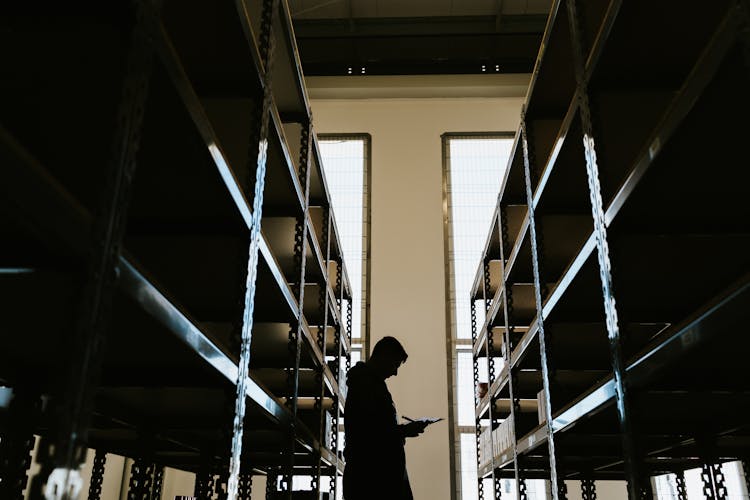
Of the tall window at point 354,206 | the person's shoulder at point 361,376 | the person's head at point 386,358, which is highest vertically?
the tall window at point 354,206

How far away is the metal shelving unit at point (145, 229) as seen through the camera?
1.03 metres

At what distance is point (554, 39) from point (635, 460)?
5.51 ft

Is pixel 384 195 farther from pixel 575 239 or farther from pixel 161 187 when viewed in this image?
pixel 161 187

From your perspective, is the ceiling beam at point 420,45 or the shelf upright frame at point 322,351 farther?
the ceiling beam at point 420,45

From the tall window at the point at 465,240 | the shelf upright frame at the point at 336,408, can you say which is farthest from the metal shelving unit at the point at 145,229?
the tall window at the point at 465,240

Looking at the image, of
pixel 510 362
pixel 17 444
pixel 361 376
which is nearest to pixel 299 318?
pixel 361 376

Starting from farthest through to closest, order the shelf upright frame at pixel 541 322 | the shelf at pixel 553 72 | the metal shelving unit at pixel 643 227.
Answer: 1. the shelf upright frame at pixel 541 322
2. the shelf at pixel 553 72
3. the metal shelving unit at pixel 643 227

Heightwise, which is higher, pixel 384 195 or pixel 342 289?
pixel 384 195

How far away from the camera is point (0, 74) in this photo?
1456 millimetres

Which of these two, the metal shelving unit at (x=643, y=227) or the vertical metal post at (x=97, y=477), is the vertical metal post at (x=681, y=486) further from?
the vertical metal post at (x=97, y=477)

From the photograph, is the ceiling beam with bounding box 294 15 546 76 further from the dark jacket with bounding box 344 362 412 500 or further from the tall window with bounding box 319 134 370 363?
the dark jacket with bounding box 344 362 412 500

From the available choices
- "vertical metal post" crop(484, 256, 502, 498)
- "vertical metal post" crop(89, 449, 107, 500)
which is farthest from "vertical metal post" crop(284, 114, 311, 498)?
"vertical metal post" crop(484, 256, 502, 498)

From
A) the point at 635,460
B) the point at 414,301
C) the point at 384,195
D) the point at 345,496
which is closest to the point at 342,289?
the point at 414,301

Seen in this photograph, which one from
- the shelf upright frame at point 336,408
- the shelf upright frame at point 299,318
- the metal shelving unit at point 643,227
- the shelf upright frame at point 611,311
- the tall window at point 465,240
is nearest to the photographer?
the metal shelving unit at point 643,227
